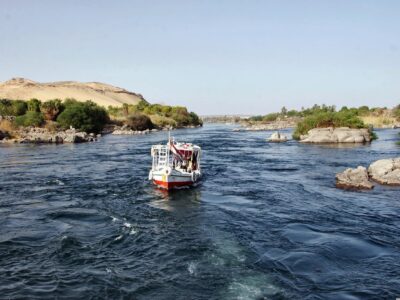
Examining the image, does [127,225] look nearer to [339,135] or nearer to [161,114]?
[339,135]

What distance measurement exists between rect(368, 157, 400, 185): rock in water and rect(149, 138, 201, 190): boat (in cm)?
1498

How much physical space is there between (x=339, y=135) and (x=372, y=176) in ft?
126

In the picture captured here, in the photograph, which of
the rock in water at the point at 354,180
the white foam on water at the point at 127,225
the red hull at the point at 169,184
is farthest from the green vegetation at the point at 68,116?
the white foam on water at the point at 127,225

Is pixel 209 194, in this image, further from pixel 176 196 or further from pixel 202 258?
pixel 202 258

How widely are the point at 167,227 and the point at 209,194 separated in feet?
29.8

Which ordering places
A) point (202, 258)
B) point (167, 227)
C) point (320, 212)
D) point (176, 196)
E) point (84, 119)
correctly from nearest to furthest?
point (202, 258)
point (167, 227)
point (320, 212)
point (176, 196)
point (84, 119)

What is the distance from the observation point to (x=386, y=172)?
3472cm

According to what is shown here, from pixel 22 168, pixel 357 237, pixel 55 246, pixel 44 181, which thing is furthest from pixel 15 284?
pixel 22 168

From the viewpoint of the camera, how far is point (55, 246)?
18.9m

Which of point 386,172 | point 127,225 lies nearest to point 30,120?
point 127,225

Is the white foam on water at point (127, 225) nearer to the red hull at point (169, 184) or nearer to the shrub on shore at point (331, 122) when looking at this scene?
the red hull at point (169, 184)

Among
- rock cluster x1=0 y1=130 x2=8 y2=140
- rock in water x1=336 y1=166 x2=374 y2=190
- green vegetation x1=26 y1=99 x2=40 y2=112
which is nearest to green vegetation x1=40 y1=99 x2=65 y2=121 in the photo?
green vegetation x1=26 y1=99 x2=40 y2=112

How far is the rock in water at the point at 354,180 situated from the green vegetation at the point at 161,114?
94.3 metres

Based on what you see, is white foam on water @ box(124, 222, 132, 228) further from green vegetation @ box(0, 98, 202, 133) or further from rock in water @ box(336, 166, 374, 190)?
green vegetation @ box(0, 98, 202, 133)
